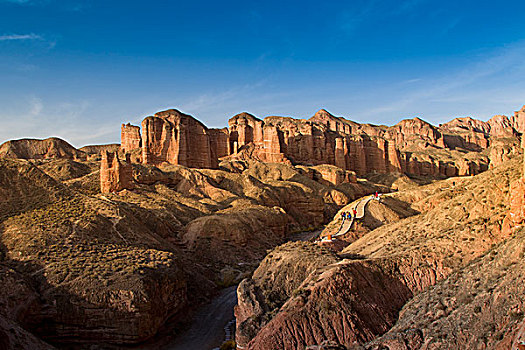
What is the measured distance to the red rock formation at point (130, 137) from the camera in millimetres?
86812

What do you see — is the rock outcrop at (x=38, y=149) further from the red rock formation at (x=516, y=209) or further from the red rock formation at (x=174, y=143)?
the red rock formation at (x=516, y=209)

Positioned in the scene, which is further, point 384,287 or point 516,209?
point 384,287

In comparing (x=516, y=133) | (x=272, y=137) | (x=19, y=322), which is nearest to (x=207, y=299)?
(x=19, y=322)

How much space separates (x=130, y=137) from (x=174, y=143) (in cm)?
1227

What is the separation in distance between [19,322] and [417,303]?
1996cm

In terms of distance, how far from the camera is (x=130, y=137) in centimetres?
8738

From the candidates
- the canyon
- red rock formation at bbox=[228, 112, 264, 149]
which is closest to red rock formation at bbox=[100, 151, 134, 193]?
the canyon

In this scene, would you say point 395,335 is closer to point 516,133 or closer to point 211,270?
point 211,270

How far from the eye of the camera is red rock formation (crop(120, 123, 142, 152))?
3418 inches

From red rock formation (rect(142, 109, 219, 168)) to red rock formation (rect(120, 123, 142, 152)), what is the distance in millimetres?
6402

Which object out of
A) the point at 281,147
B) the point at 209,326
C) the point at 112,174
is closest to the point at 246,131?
the point at 281,147

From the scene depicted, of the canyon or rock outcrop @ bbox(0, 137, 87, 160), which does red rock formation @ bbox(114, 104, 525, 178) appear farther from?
rock outcrop @ bbox(0, 137, 87, 160)

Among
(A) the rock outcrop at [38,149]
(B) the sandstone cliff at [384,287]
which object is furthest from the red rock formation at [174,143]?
(B) the sandstone cliff at [384,287]

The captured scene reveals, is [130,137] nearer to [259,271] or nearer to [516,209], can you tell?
[259,271]
